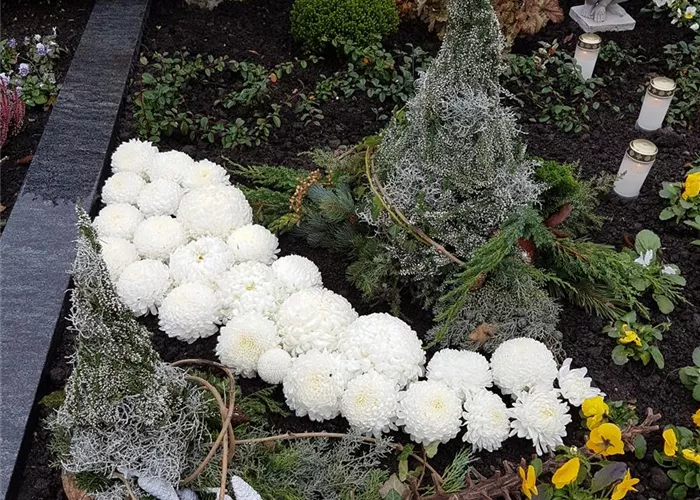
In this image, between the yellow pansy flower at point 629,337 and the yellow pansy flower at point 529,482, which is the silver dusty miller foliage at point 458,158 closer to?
the yellow pansy flower at point 629,337

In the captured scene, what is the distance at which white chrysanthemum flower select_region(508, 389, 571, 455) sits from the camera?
92.2 inches

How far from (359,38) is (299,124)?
27.2 inches

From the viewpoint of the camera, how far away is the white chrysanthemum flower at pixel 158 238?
9.44 ft

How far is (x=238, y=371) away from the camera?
2551 millimetres

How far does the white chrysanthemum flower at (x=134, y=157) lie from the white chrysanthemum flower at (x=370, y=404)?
153 centimetres

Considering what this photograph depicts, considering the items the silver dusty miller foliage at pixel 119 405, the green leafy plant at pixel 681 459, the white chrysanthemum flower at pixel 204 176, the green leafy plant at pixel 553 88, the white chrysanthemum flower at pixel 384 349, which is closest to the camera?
the silver dusty miller foliage at pixel 119 405

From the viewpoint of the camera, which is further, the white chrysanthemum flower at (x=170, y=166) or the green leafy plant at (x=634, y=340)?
the white chrysanthemum flower at (x=170, y=166)

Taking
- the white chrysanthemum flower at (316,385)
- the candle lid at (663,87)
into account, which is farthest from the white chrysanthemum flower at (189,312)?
the candle lid at (663,87)

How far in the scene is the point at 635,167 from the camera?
10.6 feet

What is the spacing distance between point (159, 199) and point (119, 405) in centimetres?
126

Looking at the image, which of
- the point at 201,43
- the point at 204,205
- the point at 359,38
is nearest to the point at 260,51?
the point at 201,43

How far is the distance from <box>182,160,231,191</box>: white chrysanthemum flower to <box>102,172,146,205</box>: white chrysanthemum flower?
0.20 metres

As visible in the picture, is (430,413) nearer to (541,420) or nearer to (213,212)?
(541,420)

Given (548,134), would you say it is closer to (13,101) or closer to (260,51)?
(260,51)
